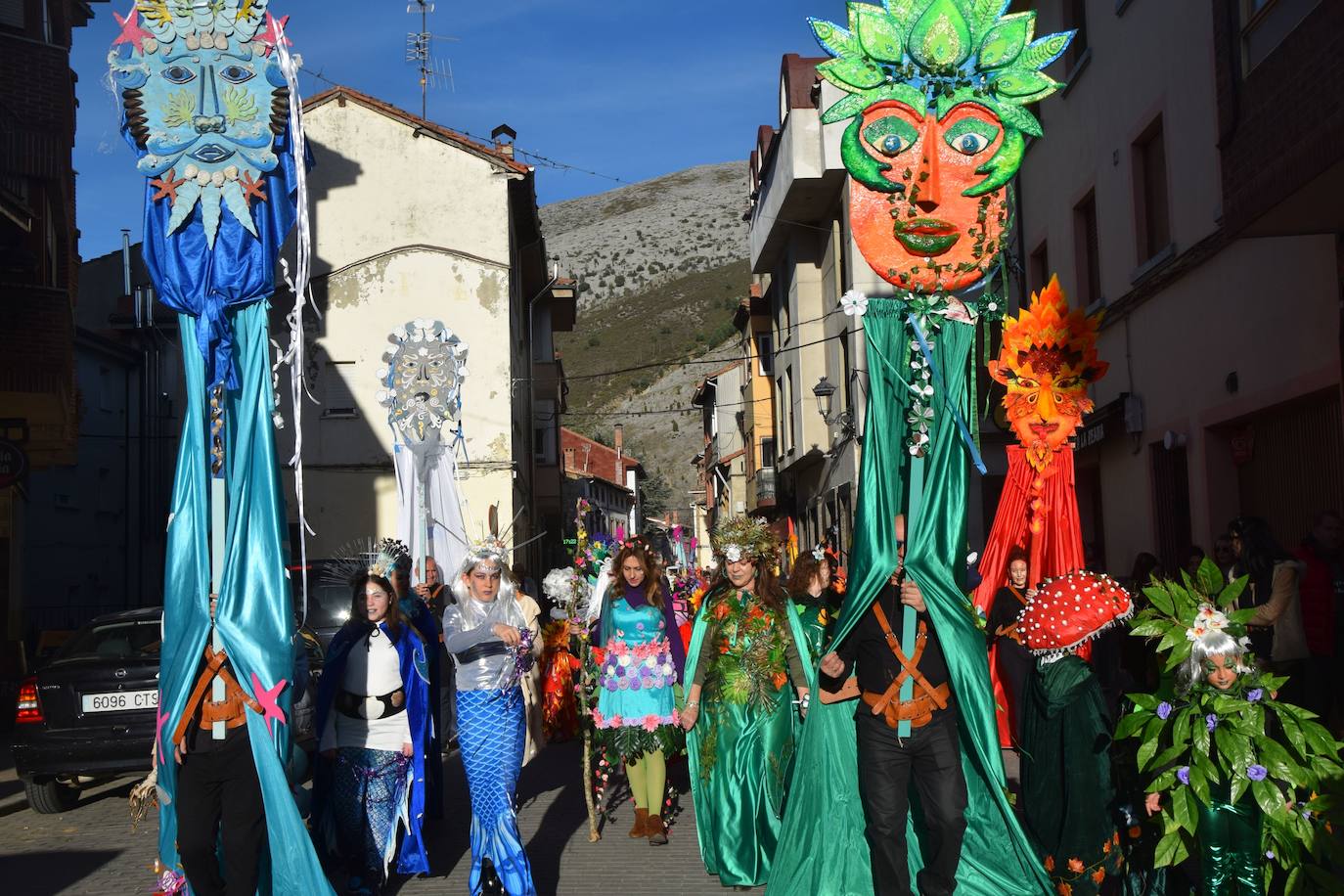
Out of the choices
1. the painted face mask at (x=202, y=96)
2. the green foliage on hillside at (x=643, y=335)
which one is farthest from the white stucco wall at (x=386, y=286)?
the green foliage on hillside at (x=643, y=335)

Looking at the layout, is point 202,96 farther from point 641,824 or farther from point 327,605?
point 327,605

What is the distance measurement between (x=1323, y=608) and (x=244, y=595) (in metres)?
7.14

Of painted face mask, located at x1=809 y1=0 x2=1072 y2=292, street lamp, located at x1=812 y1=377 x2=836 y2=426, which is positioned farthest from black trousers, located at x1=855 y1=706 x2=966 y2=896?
street lamp, located at x1=812 y1=377 x2=836 y2=426

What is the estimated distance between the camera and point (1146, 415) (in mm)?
16281

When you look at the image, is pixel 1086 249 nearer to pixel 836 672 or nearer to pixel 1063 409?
pixel 1063 409

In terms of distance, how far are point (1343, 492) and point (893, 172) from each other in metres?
6.79

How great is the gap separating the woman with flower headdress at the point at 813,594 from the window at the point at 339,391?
18170 mm

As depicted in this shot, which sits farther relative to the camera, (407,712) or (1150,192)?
(1150,192)

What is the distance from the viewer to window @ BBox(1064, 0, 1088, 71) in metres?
18.5

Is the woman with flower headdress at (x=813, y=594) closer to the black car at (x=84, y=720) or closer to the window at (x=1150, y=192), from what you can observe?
the black car at (x=84, y=720)

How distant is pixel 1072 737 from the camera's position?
21.4ft

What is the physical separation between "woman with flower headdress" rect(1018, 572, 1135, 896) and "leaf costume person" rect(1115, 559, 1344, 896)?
0.41 metres

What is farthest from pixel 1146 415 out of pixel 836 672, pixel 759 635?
pixel 836 672

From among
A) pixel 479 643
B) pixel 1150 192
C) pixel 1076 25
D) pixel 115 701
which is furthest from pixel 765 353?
pixel 479 643
